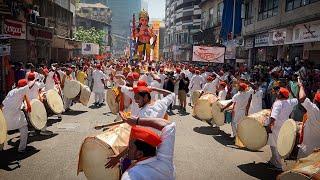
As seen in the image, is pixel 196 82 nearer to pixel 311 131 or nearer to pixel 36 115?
pixel 36 115

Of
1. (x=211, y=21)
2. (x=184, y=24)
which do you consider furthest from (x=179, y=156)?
(x=184, y=24)

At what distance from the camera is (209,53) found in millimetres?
25375

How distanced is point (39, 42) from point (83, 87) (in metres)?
16.5

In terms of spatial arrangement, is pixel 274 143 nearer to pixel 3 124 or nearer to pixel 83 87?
pixel 3 124

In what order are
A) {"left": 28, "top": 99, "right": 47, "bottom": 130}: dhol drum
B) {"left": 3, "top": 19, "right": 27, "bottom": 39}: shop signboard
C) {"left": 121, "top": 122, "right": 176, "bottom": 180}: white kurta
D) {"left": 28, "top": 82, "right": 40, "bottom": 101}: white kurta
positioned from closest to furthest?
1. {"left": 121, "top": 122, "right": 176, "bottom": 180}: white kurta
2. {"left": 28, "top": 99, "right": 47, "bottom": 130}: dhol drum
3. {"left": 28, "top": 82, "right": 40, "bottom": 101}: white kurta
4. {"left": 3, "top": 19, "right": 27, "bottom": 39}: shop signboard

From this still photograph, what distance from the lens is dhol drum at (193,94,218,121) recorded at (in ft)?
39.3

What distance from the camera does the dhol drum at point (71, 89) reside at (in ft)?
47.5

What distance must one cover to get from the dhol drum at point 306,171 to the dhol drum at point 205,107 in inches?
257

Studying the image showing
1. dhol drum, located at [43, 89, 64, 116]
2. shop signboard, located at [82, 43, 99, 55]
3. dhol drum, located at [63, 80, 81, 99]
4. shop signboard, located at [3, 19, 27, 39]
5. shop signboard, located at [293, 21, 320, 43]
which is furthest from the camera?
shop signboard, located at [82, 43, 99, 55]

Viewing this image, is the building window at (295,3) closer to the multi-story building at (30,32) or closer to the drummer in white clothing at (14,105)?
the multi-story building at (30,32)

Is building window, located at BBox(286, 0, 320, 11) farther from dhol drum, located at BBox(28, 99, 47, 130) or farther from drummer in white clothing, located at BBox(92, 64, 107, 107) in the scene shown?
dhol drum, located at BBox(28, 99, 47, 130)

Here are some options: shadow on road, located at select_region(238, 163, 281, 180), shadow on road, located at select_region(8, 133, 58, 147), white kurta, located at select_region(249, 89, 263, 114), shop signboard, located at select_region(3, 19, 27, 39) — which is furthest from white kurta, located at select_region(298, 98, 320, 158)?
shop signboard, located at select_region(3, 19, 27, 39)

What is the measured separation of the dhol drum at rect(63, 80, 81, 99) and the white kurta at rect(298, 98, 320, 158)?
9.39m

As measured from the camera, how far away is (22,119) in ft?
28.7
